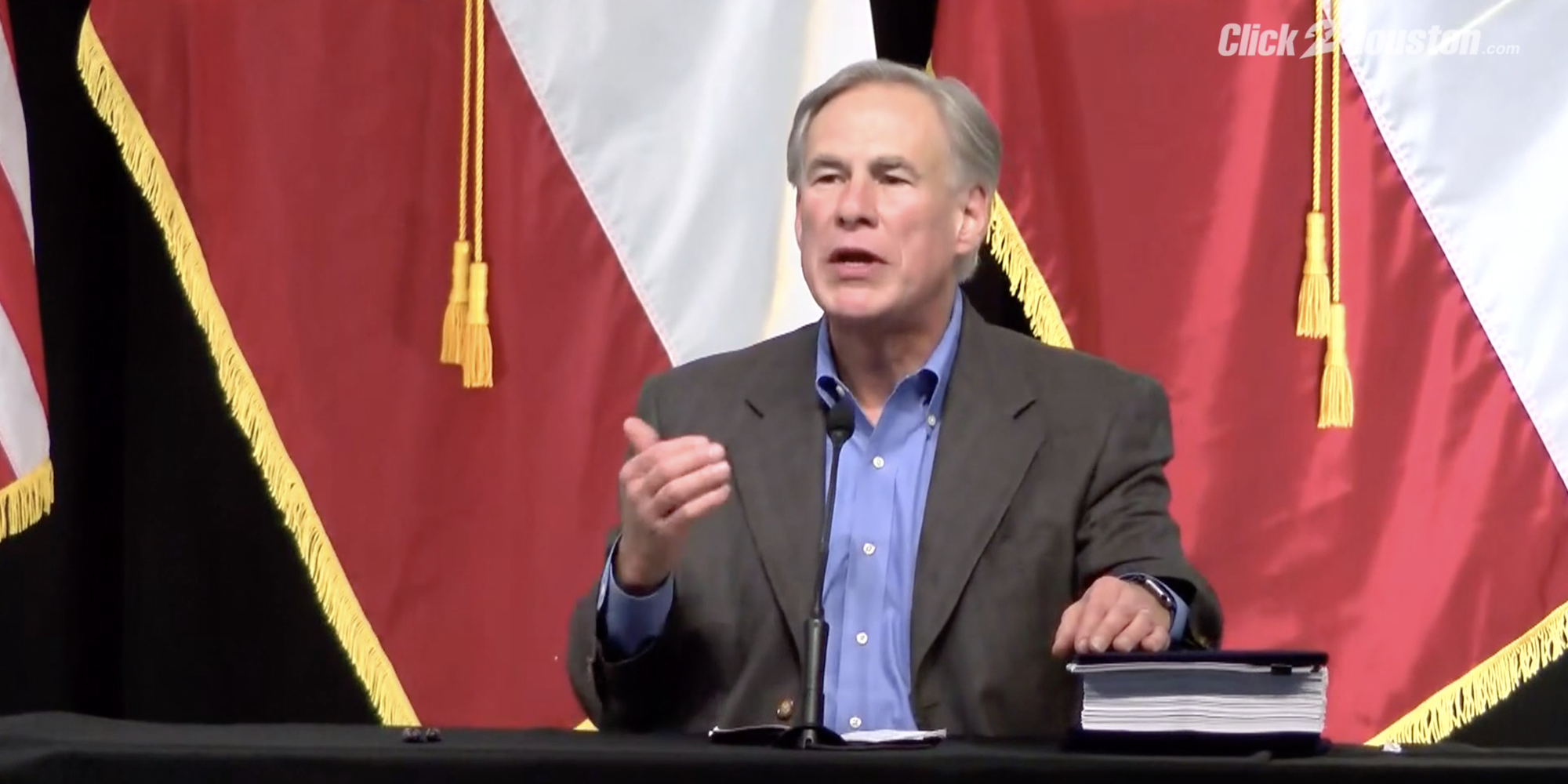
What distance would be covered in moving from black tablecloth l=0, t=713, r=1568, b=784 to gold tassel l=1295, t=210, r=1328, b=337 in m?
1.43

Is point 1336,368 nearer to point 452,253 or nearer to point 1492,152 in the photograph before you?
point 1492,152

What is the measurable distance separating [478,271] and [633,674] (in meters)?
1.09

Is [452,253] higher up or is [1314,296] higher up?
[452,253]

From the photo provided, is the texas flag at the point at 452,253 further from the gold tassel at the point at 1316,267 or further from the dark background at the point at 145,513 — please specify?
the gold tassel at the point at 1316,267

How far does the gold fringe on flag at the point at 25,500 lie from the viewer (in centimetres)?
267

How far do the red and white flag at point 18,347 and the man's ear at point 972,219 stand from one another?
152 cm

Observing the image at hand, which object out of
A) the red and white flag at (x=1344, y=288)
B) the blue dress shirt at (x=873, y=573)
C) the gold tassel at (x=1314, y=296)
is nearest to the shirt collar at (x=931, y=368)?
the blue dress shirt at (x=873, y=573)

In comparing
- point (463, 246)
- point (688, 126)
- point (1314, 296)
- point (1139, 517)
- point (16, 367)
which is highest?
point (688, 126)

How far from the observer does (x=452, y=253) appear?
2750mm

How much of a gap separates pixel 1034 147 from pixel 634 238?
635mm

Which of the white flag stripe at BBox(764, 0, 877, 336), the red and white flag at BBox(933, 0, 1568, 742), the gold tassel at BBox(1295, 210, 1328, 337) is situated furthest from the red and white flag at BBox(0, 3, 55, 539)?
the gold tassel at BBox(1295, 210, 1328, 337)

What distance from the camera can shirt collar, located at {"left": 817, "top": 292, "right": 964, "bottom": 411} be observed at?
1.97 metres

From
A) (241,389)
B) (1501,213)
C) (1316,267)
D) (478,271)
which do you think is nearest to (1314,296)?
(1316,267)

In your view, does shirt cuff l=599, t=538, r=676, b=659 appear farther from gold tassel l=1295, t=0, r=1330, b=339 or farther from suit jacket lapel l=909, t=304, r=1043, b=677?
gold tassel l=1295, t=0, r=1330, b=339
